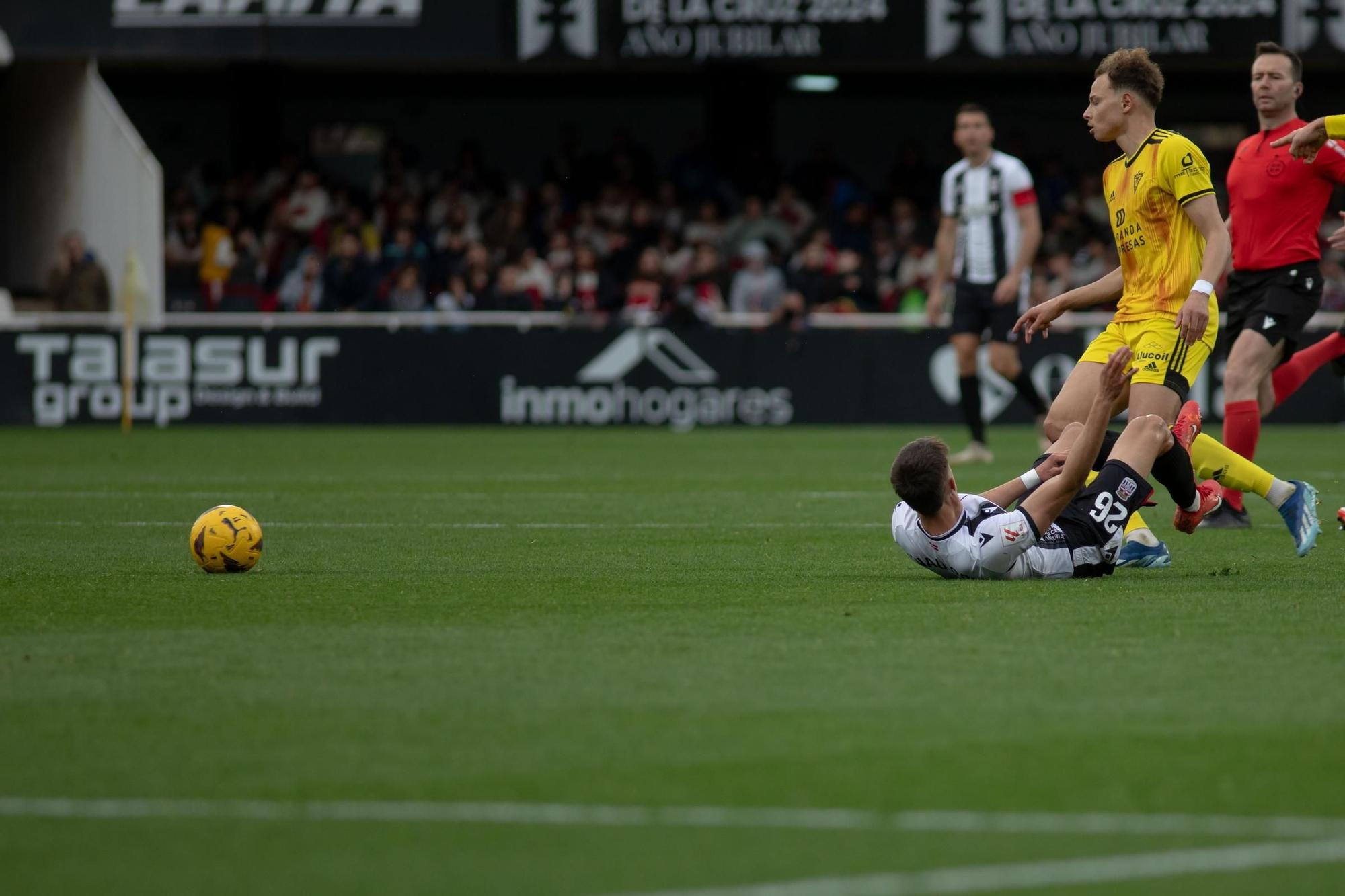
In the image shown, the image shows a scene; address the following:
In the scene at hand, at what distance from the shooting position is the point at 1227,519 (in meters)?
9.34

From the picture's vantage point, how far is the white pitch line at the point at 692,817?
11.4ft

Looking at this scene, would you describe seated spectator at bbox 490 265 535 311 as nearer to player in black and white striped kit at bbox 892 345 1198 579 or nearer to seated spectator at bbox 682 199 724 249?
seated spectator at bbox 682 199 724 249

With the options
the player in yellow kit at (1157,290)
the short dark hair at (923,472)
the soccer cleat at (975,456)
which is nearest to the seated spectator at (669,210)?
the soccer cleat at (975,456)

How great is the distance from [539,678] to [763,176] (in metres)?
22.6

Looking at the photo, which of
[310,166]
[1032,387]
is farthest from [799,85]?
[1032,387]

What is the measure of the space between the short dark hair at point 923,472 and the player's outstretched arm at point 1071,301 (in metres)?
1.18

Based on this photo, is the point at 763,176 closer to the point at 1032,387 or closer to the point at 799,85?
the point at 799,85

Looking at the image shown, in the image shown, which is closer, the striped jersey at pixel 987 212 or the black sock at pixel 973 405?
the striped jersey at pixel 987 212

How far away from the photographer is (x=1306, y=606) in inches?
245

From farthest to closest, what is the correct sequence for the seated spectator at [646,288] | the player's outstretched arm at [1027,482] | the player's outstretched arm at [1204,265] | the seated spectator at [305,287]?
the seated spectator at [305,287] < the seated spectator at [646,288] < the player's outstretched arm at [1204,265] < the player's outstretched arm at [1027,482]

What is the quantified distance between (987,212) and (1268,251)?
520 cm

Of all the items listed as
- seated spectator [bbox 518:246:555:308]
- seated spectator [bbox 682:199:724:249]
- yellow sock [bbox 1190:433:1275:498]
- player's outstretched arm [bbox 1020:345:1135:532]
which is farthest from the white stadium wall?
player's outstretched arm [bbox 1020:345:1135:532]

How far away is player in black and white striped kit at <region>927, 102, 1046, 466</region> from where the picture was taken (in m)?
14.3

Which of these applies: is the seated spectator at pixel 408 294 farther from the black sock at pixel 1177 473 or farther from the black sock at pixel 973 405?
the black sock at pixel 1177 473
